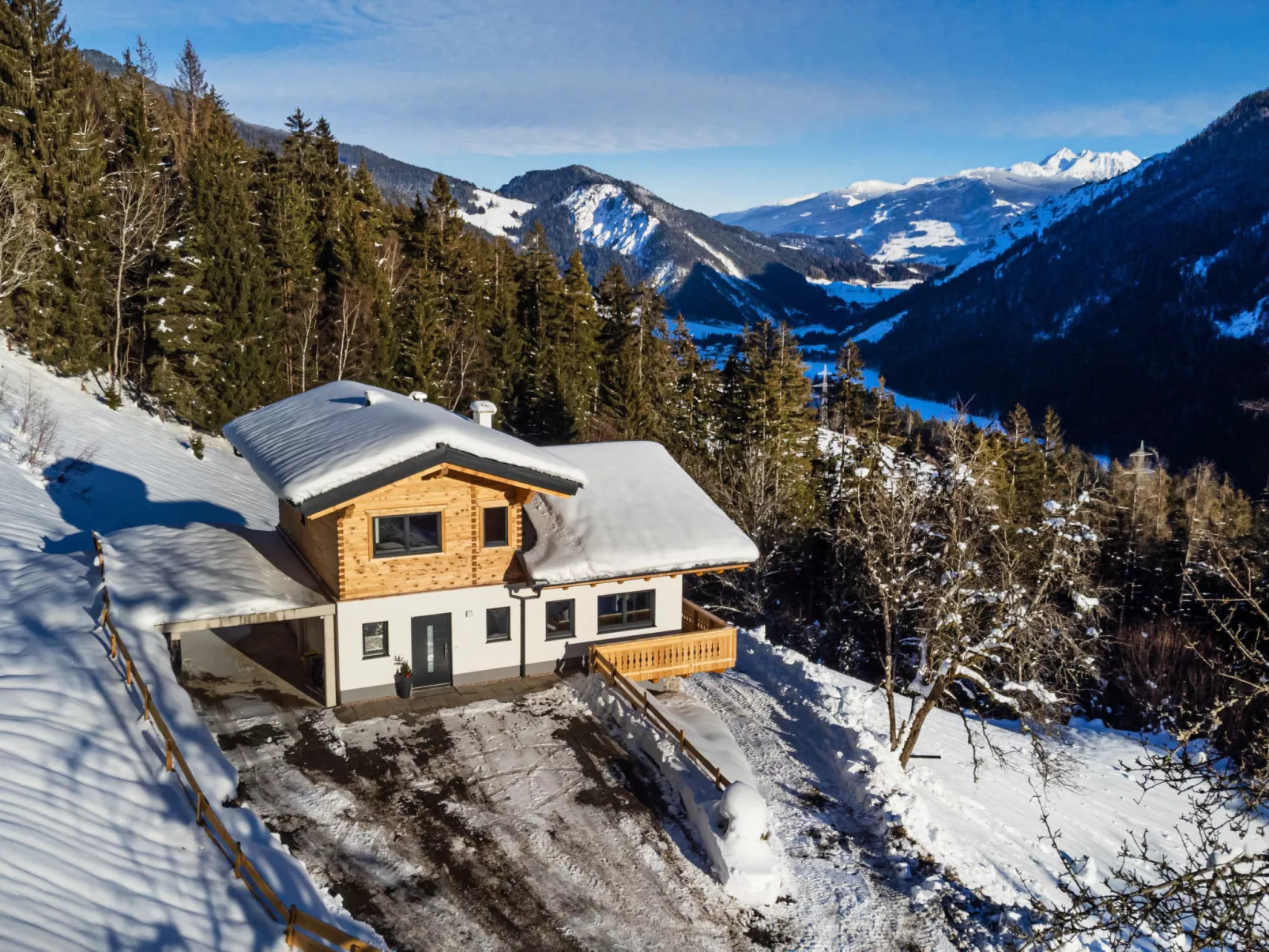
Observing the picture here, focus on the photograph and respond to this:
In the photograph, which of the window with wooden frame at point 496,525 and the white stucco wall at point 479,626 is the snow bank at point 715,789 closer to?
the white stucco wall at point 479,626

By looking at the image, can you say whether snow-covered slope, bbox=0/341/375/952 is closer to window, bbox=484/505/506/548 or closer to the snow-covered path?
window, bbox=484/505/506/548

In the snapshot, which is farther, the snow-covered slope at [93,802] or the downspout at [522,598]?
the downspout at [522,598]

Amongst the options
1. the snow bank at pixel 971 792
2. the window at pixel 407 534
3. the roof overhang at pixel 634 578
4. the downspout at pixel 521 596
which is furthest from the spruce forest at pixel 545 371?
the window at pixel 407 534

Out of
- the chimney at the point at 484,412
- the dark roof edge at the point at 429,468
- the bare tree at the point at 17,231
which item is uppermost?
the bare tree at the point at 17,231

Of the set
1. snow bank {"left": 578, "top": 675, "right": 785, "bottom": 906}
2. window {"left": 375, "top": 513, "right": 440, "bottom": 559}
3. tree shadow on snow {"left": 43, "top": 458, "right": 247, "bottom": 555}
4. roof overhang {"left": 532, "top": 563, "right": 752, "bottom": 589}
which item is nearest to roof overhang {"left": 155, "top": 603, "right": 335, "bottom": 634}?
window {"left": 375, "top": 513, "right": 440, "bottom": 559}

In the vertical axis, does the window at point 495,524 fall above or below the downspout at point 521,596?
above

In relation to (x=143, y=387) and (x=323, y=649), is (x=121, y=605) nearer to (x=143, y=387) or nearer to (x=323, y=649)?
(x=323, y=649)
